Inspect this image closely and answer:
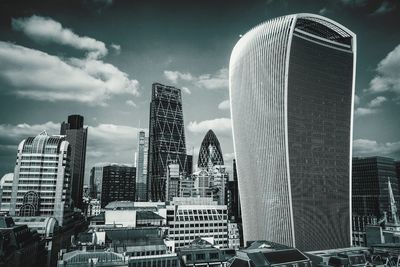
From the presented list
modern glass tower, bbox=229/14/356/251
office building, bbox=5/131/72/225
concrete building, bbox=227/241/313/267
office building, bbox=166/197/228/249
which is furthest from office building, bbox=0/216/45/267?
modern glass tower, bbox=229/14/356/251

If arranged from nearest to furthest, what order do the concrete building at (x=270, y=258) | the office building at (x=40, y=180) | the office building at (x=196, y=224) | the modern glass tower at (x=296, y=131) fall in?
the concrete building at (x=270, y=258) → the modern glass tower at (x=296, y=131) → the office building at (x=40, y=180) → the office building at (x=196, y=224)

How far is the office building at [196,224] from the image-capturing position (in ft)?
467

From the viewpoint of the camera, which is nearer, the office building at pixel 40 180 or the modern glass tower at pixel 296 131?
the modern glass tower at pixel 296 131

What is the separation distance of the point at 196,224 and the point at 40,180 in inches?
3138

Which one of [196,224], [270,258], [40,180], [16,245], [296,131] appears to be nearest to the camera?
[270,258]

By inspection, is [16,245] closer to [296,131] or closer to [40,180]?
[40,180]

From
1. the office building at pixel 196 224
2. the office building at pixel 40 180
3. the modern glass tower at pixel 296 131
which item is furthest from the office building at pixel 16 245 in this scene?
the modern glass tower at pixel 296 131

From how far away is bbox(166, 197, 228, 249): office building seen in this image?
467 feet

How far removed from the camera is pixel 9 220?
9631cm

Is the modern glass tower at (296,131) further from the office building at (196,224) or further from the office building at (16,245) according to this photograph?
the office building at (16,245)

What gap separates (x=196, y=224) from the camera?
14700 cm

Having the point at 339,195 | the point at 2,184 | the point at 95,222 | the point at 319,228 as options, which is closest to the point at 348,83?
the point at 339,195

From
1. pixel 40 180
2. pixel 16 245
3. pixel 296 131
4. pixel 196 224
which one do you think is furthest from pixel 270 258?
pixel 40 180

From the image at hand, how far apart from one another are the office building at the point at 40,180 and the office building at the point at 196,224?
54706 mm
